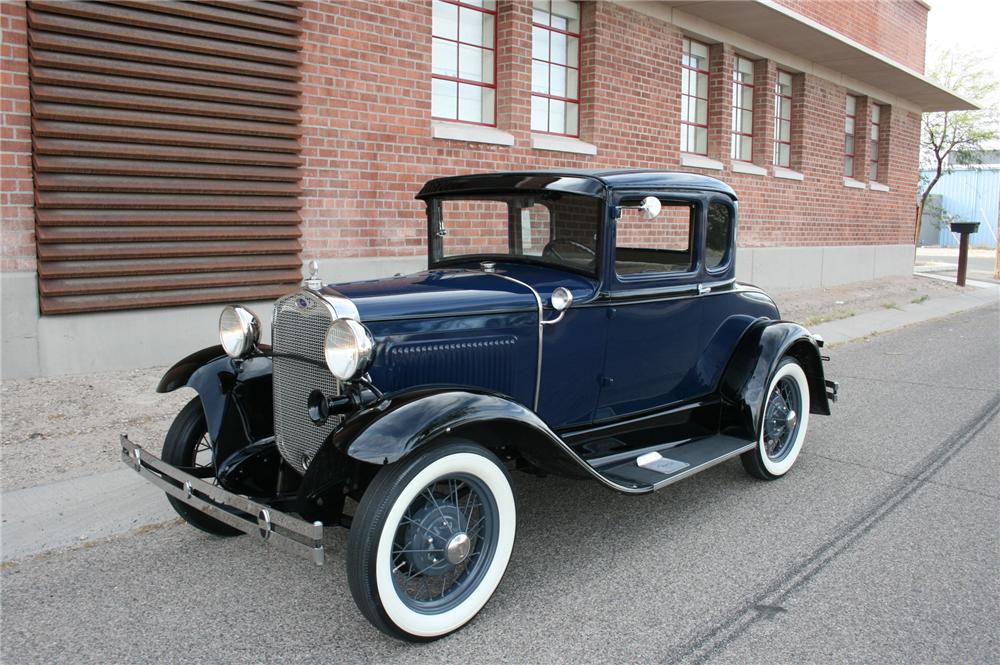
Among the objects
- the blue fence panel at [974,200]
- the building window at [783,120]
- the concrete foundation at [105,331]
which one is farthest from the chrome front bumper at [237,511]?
the blue fence panel at [974,200]

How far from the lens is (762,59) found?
1330cm

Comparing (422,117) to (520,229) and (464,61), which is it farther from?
(520,229)

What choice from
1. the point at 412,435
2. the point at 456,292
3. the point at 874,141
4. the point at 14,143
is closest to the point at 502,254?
the point at 456,292

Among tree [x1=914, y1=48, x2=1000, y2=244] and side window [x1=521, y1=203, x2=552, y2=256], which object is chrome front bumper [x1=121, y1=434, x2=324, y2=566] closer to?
side window [x1=521, y1=203, x2=552, y2=256]

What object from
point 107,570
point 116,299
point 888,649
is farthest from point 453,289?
point 116,299

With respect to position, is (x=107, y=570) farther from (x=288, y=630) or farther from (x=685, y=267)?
(x=685, y=267)

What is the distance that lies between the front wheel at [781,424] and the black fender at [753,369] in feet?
0.29

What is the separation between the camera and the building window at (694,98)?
11.9 m

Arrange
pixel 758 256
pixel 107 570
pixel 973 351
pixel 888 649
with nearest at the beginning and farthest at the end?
1. pixel 888 649
2. pixel 107 570
3. pixel 973 351
4. pixel 758 256

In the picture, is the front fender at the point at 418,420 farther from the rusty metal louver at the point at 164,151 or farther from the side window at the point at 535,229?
the rusty metal louver at the point at 164,151

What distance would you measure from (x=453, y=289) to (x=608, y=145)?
7.12 meters

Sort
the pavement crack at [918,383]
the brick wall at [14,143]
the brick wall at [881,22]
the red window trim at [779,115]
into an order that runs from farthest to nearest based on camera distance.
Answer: the red window trim at [779,115] < the brick wall at [881,22] < the pavement crack at [918,383] < the brick wall at [14,143]

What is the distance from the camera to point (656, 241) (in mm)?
4434

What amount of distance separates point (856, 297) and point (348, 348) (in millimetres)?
12910
